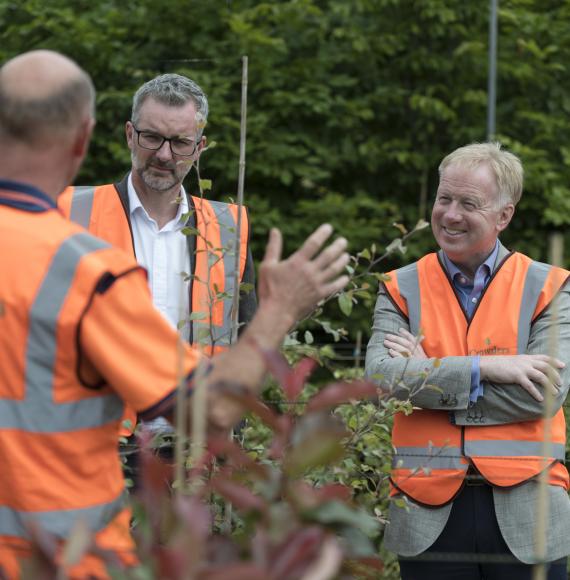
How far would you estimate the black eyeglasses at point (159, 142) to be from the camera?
12.4 ft

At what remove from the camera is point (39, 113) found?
6.84ft

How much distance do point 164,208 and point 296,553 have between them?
234cm

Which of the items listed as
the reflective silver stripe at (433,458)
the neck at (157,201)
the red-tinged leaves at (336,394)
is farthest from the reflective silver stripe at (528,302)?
the red-tinged leaves at (336,394)

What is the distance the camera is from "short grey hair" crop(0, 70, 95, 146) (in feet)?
6.85

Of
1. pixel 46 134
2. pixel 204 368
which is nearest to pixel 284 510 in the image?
pixel 204 368

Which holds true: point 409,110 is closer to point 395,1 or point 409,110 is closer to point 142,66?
point 395,1

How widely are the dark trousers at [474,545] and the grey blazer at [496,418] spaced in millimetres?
29

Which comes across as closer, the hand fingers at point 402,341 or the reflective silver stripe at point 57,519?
the reflective silver stripe at point 57,519

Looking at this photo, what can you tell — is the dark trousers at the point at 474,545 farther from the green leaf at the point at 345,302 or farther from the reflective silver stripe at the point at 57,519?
the reflective silver stripe at the point at 57,519

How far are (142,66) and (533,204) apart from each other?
9.68ft

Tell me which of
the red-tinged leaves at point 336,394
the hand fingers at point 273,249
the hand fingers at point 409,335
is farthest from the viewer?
the hand fingers at point 409,335

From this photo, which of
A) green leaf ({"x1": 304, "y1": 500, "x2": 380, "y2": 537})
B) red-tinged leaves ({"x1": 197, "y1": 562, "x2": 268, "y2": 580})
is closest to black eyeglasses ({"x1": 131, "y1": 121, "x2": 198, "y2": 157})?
green leaf ({"x1": 304, "y1": 500, "x2": 380, "y2": 537})

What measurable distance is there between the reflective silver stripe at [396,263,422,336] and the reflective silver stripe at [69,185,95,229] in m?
1.03

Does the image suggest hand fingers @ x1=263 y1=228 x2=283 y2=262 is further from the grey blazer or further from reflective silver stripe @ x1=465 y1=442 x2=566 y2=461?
reflective silver stripe @ x1=465 y1=442 x2=566 y2=461
